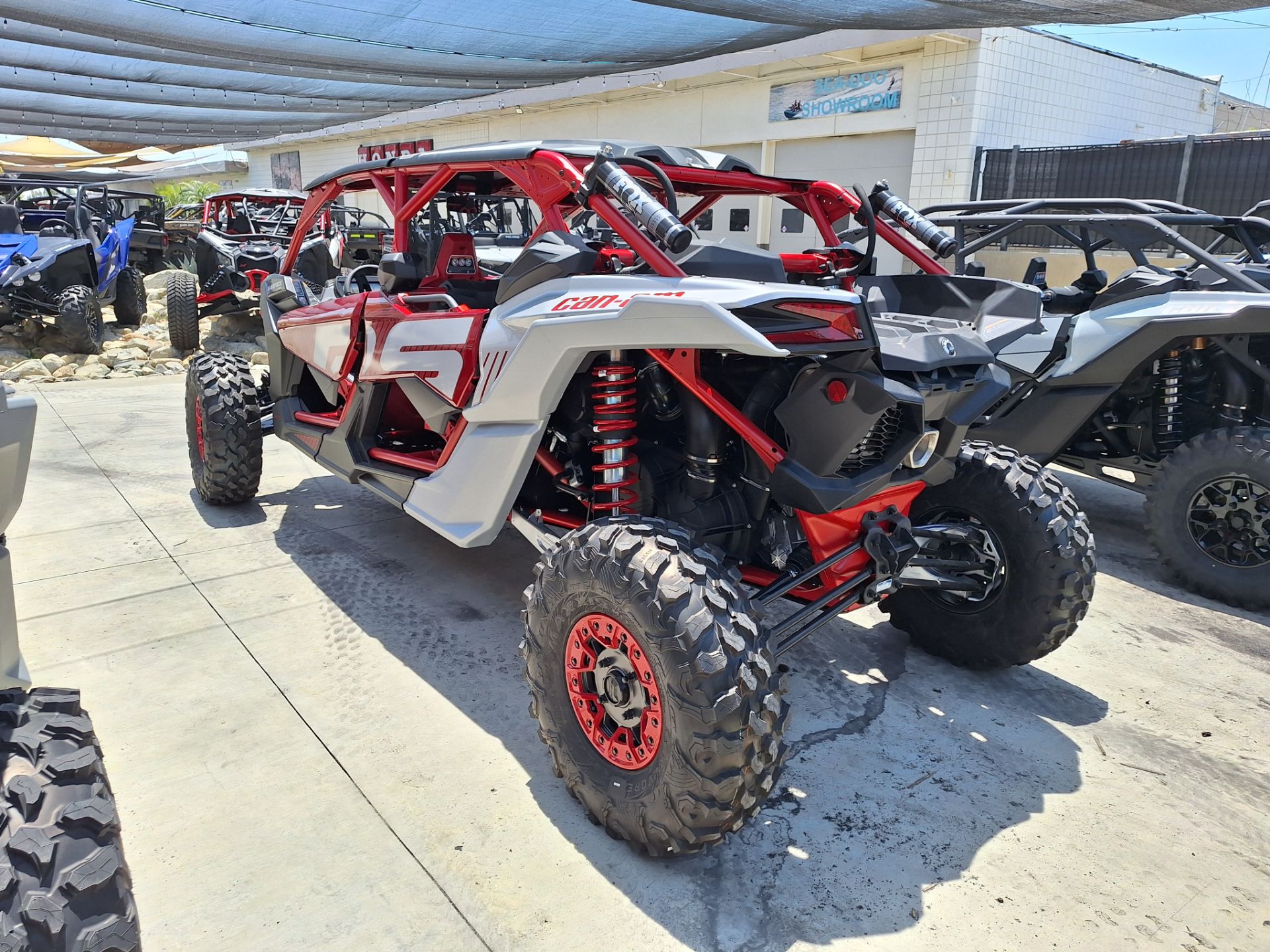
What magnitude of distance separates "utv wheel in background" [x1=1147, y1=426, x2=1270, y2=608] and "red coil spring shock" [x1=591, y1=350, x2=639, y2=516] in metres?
3.11

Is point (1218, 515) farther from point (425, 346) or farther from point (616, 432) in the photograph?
point (425, 346)

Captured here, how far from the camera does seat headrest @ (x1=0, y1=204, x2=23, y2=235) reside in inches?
409

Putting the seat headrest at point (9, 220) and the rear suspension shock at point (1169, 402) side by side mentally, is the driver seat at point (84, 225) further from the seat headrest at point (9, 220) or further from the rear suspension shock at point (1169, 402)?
the rear suspension shock at point (1169, 402)

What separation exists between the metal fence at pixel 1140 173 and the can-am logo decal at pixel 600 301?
9.74 metres

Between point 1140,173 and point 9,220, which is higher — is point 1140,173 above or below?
above

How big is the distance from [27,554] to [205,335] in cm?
838

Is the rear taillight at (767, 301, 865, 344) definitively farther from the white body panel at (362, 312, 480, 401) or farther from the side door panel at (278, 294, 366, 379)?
the side door panel at (278, 294, 366, 379)

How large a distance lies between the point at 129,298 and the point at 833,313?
1211cm

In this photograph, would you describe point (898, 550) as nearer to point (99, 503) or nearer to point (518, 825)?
point (518, 825)

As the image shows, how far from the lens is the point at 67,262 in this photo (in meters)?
10.4

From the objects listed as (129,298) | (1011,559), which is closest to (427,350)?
(1011,559)

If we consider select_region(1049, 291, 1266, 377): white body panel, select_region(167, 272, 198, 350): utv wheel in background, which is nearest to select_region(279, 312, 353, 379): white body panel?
select_region(1049, 291, 1266, 377): white body panel

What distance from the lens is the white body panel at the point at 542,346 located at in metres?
2.32

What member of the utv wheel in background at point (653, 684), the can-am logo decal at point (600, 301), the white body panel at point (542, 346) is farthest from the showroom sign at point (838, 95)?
the utv wheel in background at point (653, 684)
